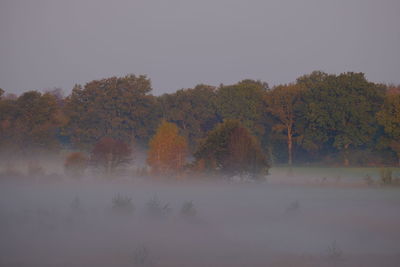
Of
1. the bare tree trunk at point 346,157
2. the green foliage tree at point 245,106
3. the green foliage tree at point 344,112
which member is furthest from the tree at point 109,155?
the green foliage tree at point 245,106

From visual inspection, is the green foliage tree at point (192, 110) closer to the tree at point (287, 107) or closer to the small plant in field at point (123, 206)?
the tree at point (287, 107)

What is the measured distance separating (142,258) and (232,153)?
14.0 meters

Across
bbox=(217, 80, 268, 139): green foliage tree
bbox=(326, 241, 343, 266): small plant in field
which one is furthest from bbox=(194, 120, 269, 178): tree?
bbox=(217, 80, 268, 139): green foliage tree

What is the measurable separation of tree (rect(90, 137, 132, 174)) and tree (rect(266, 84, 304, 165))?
136ft

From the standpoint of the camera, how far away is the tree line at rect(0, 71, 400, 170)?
62.5m

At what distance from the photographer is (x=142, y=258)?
514 inches

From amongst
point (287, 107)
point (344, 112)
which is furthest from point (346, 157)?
point (287, 107)

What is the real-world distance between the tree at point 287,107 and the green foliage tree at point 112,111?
18557mm

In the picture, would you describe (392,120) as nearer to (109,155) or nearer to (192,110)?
(192,110)

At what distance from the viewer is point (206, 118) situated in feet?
257

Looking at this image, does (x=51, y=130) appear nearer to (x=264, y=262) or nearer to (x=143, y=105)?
(x=143, y=105)

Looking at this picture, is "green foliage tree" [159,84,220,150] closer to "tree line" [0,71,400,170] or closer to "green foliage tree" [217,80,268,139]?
"tree line" [0,71,400,170]

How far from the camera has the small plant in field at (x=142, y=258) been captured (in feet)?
42.3

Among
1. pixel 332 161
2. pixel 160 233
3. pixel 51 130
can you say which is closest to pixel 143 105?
pixel 51 130
